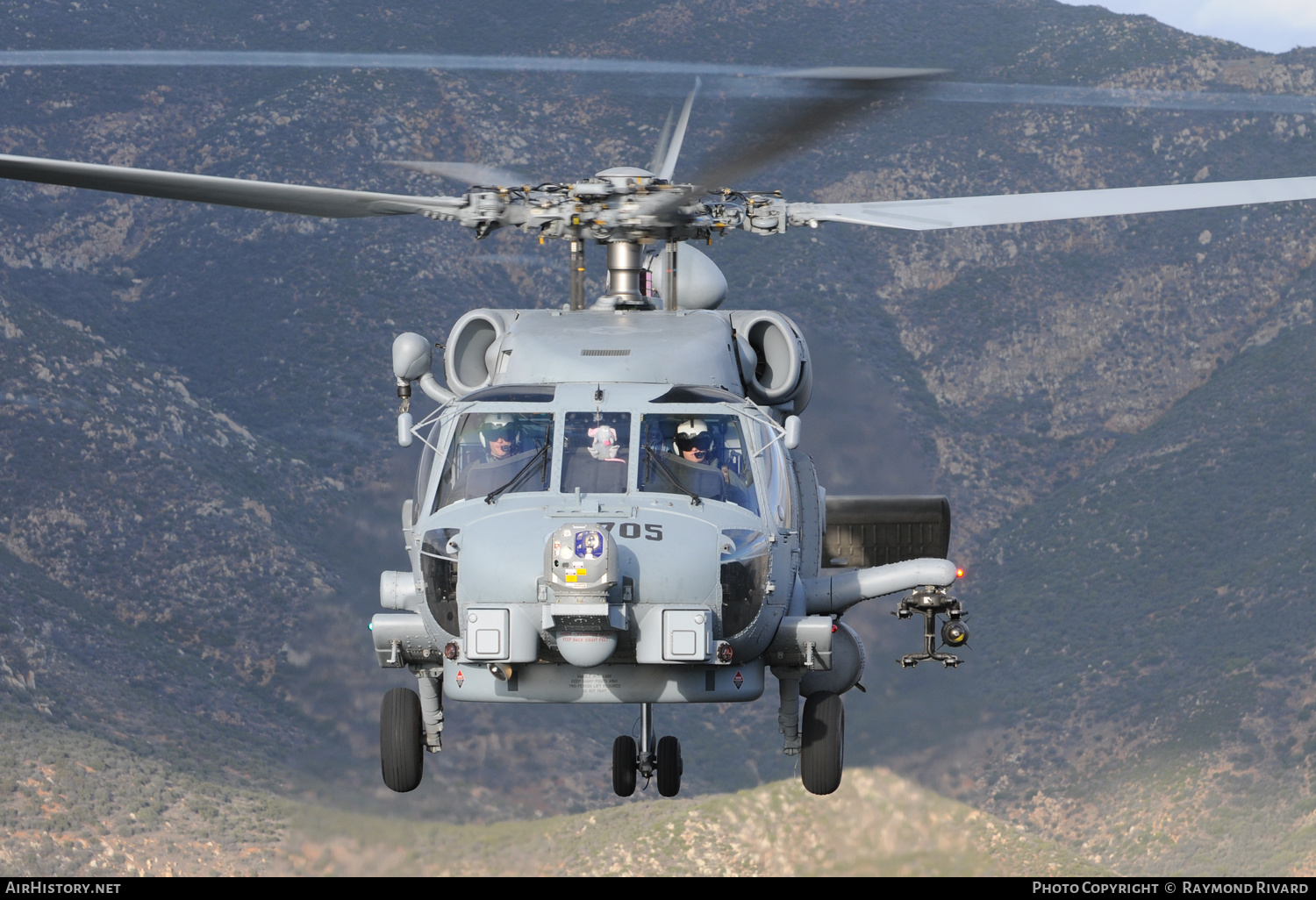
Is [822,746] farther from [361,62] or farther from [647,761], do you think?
[361,62]

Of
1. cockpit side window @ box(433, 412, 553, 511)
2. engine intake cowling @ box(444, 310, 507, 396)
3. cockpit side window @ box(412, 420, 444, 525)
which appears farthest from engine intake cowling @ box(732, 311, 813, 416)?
cockpit side window @ box(412, 420, 444, 525)

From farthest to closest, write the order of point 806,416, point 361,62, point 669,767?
point 806,416, point 361,62, point 669,767

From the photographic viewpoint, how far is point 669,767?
21.0 metres

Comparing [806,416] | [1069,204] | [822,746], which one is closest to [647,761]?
[822,746]

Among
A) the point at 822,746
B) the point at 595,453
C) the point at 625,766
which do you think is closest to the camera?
the point at 595,453

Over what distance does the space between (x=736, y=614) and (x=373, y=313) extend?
167 feet

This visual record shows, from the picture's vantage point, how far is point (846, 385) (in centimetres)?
6147

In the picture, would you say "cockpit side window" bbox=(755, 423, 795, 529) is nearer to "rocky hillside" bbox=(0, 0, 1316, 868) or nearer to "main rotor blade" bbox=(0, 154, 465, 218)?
"rocky hillside" bbox=(0, 0, 1316, 868)

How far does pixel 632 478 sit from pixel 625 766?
6.64m

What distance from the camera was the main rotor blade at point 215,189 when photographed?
1670 cm

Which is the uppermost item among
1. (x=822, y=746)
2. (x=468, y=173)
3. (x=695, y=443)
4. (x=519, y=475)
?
(x=468, y=173)

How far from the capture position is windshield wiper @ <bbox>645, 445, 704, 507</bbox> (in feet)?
55.1

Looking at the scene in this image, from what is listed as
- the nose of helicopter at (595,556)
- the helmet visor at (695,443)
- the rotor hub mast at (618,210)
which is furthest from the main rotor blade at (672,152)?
the nose of helicopter at (595,556)

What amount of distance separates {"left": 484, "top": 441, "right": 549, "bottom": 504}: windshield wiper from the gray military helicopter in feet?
0.07
